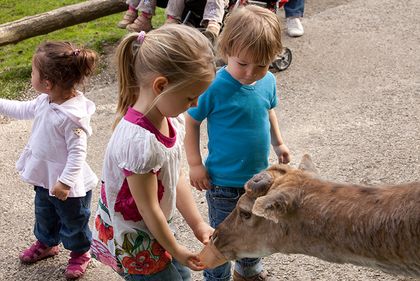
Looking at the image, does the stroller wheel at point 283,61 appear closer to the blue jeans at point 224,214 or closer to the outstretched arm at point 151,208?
the blue jeans at point 224,214

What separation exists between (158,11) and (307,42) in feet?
9.96

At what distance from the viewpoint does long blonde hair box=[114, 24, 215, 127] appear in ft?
10.8

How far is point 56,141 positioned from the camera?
15.0 feet

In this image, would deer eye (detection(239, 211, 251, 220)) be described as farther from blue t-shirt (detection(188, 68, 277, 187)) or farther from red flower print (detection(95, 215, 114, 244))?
red flower print (detection(95, 215, 114, 244))

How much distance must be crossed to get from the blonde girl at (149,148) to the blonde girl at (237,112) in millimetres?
534

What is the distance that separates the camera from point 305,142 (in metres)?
7.02

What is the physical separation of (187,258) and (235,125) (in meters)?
0.96

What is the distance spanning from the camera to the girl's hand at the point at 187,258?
3.57 meters

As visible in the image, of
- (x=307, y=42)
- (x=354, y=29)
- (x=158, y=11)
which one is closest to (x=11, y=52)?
(x=158, y=11)

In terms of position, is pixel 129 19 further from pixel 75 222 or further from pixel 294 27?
pixel 75 222

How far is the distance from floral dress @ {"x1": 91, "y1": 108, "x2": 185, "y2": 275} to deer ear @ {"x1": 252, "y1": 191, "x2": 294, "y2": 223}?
0.47m

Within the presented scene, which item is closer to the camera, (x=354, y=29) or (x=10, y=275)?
(x=10, y=275)

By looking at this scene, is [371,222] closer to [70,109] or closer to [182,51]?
[182,51]

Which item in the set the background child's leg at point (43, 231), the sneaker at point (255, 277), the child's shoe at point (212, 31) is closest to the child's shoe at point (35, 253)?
the background child's leg at point (43, 231)
